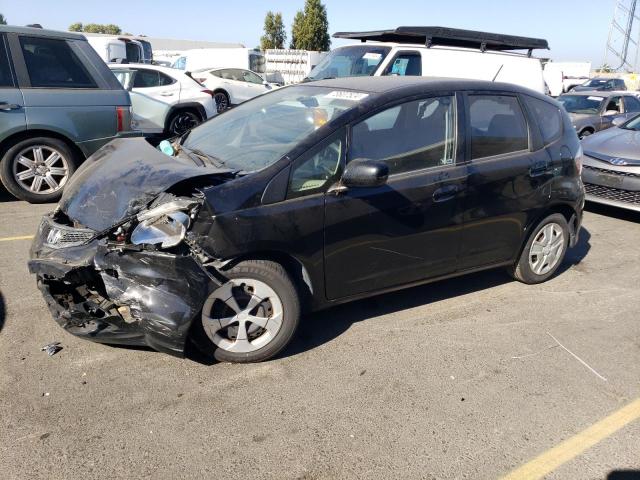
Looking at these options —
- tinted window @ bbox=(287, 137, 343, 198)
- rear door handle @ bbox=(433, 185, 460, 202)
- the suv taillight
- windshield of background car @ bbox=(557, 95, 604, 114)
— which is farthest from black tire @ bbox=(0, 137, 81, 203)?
windshield of background car @ bbox=(557, 95, 604, 114)

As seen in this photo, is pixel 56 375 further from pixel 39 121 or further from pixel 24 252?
pixel 39 121

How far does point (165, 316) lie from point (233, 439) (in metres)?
0.74

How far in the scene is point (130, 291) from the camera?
9.70 feet

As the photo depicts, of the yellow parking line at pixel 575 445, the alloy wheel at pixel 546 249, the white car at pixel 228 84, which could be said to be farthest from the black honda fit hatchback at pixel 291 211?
the white car at pixel 228 84

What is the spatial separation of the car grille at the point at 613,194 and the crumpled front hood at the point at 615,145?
1.24 feet

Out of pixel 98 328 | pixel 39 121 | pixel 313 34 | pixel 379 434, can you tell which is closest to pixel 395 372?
pixel 379 434

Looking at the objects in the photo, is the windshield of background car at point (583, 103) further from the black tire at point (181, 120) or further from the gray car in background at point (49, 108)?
the gray car in background at point (49, 108)

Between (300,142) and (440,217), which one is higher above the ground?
(300,142)

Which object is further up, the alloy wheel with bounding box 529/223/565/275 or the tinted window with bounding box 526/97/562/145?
Answer: the tinted window with bounding box 526/97/562/145

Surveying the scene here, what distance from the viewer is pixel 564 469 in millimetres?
2623

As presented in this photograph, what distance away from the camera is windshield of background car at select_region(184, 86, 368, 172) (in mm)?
3549

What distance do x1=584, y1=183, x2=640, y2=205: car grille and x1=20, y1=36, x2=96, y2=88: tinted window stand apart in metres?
6.48

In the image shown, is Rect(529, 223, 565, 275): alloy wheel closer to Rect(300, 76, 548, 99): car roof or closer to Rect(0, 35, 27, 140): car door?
Rect(300, 76, 548, 99): car roof

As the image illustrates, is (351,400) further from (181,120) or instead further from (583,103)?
(583,103)
